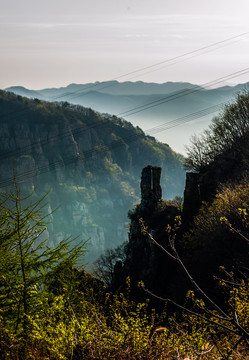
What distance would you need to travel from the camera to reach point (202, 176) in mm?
35031

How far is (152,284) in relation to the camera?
25719mm

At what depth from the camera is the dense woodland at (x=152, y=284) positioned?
6.38 metres

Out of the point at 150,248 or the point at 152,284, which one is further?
the point at 150,248

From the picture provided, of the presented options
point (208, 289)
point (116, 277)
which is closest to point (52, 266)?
point (208, 289)

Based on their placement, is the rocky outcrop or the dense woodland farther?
the rocky outcrop

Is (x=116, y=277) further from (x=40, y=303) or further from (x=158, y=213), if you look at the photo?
(x=40, y=303)

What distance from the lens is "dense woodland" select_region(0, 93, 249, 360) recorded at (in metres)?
6.38

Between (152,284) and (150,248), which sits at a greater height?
(150,248)

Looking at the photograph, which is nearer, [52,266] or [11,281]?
[11,281]

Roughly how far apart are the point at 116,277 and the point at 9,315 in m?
24.8

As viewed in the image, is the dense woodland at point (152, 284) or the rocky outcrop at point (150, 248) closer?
the dense woodland at point (152, 284)

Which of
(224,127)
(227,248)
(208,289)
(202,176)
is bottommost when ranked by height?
(208,289)

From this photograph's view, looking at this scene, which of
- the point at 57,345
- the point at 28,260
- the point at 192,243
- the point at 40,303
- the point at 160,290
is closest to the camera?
the point at 57,345

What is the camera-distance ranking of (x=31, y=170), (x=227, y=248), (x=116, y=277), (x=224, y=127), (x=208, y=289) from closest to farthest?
(x=208, y=289)
(x=227, y=248)
(x=116, y=277)
(x=224, y=127)
(x=31, y=170)
